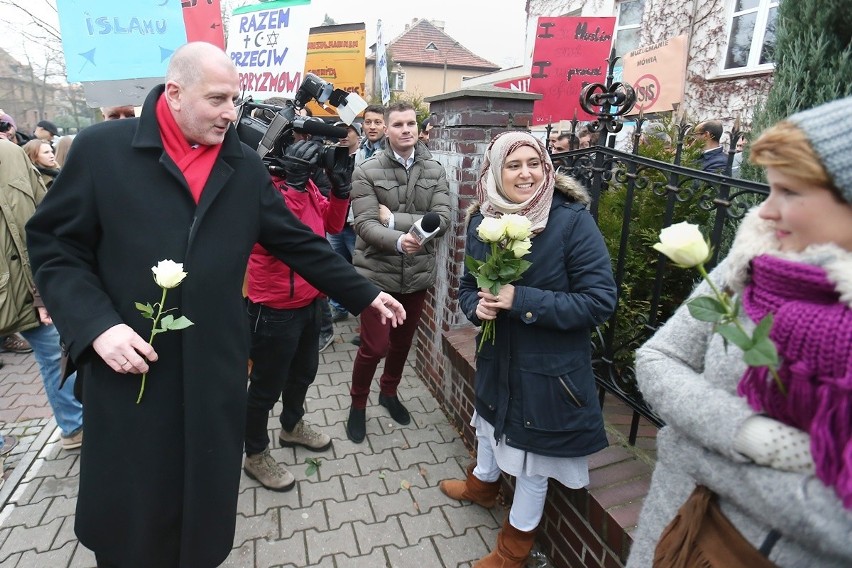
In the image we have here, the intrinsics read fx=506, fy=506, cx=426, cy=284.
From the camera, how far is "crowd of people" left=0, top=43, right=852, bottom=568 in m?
0.97

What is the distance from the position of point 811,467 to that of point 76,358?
2045 mm

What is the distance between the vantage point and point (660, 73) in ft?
16.3

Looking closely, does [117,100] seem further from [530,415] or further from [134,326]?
[530,415]

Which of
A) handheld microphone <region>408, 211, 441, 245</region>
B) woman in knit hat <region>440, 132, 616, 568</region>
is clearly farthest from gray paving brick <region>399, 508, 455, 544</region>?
handheld microphone <region>408, 211, 441, 245</region>

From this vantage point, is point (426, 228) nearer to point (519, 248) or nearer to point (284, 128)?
point (284, 128)

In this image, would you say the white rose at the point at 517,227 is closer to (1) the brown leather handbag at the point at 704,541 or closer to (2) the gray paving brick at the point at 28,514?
(1) the brown leather handbag at the point at 704,541

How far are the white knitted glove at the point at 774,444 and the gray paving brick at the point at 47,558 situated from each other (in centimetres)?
298

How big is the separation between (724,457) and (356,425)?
274cm

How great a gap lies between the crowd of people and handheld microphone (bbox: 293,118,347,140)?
0.10 metres

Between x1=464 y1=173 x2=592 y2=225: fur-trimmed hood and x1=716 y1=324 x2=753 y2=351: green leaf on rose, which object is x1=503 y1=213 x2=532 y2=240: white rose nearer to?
x1=464 y1=173 x2=592 y2=225: fur-trimmed hood

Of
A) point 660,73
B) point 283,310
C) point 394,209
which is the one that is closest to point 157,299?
point 283,310

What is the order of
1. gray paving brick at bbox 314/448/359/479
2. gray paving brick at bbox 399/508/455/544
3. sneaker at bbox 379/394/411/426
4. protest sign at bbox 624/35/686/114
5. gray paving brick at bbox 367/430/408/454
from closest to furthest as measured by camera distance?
gray paving brick at bbox 399/508/455/544, gray paving brick at bbox 314/448/359/479, gray paving brick at bbox 367/430/408/454, sneaker at bbox 379/394/411/426, protest sign at bbox 624/35/686/114

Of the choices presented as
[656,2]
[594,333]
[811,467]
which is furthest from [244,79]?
[656,2]

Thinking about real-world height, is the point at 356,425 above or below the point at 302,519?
above
